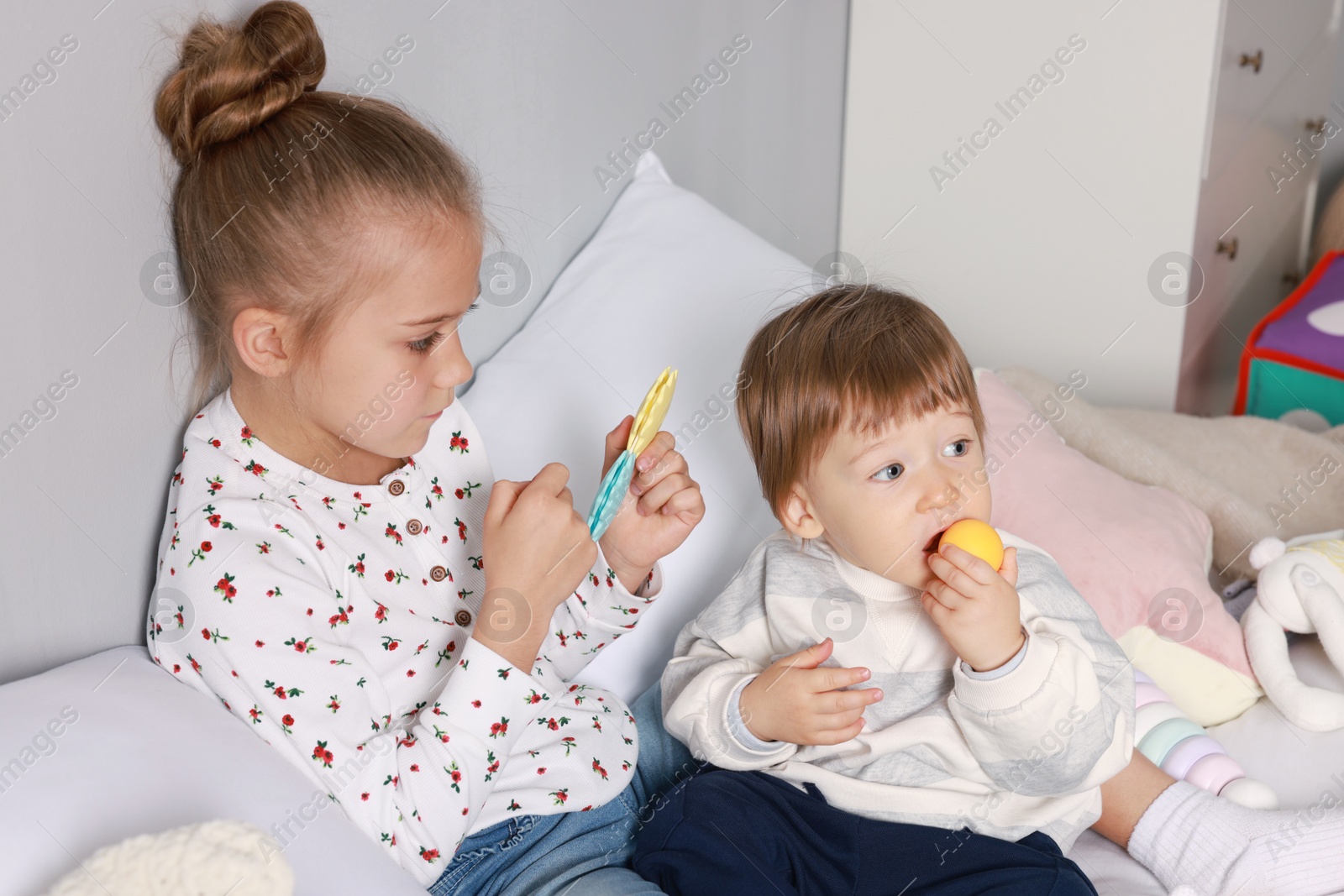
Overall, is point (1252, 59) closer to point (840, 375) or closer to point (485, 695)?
point (840, 375)

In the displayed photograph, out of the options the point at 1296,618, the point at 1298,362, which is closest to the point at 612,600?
the point at 1296,618

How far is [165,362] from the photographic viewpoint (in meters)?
0.85

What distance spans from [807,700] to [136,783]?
1.57 feet

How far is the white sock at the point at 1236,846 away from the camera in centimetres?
92

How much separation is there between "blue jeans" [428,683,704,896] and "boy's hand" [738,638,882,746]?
151mm

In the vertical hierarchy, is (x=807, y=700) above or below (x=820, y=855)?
above

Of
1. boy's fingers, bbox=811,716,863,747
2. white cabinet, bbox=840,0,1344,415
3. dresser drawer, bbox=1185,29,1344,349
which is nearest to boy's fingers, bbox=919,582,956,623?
boy's fingers, bbox=811,716,863,747

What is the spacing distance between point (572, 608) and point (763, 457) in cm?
22

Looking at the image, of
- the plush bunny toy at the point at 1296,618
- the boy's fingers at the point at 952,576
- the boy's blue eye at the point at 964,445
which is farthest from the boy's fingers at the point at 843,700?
the plush bunny toy at the point at 1296,618

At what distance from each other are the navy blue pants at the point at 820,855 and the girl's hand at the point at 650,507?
0.68ft

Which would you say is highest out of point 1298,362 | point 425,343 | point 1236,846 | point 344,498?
point 425,343

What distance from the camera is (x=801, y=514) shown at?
97cm

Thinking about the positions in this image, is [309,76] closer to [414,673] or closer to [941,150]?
[414,673]

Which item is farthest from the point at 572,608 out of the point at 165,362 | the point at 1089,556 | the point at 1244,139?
the point at 1244,139
